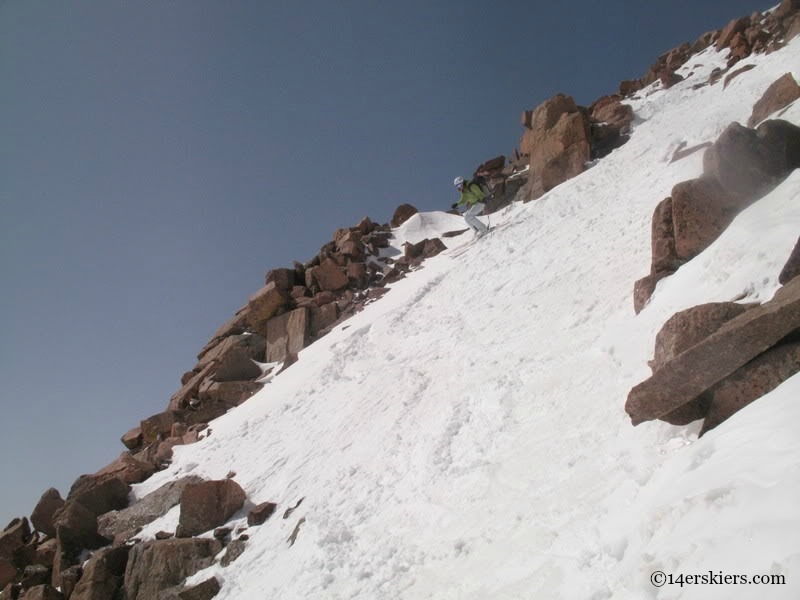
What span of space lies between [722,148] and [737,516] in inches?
255

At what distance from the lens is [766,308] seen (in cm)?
423

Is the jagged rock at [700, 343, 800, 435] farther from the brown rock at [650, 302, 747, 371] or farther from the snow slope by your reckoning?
the brown rock at [650, 302, 747, 371]

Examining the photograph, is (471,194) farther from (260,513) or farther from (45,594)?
(45,594)

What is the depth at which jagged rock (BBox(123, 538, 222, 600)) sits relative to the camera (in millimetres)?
9578

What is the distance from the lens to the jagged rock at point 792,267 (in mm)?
4930

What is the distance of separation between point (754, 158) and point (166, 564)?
13114 millimetres

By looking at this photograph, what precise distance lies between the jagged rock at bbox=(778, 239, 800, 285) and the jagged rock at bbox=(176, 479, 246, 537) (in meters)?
10.9

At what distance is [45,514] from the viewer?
15.8m

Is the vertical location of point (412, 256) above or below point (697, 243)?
above

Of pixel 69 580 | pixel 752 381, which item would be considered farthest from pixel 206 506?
pixel 752 381

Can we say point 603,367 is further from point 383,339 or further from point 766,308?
point 383,339

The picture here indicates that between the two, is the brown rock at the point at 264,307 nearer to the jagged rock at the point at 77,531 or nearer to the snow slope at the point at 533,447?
the snow slope at the point at 533,447

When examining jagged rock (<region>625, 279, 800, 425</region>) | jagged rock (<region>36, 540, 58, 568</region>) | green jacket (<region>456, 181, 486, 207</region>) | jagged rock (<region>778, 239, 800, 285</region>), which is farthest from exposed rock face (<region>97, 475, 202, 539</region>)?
green jacket (<region>456, 181, 486, 207</region>)

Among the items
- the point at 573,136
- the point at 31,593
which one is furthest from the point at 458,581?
the point at 573,136
